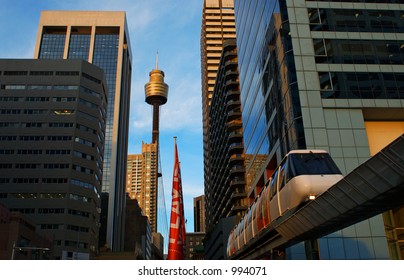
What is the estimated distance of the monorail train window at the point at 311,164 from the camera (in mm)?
15281

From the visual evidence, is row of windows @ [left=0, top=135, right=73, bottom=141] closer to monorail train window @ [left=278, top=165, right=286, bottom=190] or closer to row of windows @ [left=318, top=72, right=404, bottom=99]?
row of windows @ [left=318, top=72, right=404, bottom=99]

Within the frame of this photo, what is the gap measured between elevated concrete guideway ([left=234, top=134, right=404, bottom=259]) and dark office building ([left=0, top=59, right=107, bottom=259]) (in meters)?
99.7

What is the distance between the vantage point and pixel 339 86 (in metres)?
44.1

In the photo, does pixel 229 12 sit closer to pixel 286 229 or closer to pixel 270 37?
pixel 270 37

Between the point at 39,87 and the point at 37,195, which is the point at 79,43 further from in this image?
the point at 37,195

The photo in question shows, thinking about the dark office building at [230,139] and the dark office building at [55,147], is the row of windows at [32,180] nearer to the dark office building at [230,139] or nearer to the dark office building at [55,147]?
the dark office building at [55,147]

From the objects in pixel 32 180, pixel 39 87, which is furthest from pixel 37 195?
pixel 39 87

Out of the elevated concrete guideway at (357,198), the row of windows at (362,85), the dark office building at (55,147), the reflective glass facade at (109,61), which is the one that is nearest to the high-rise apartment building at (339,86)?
the row of windows at (362,85)

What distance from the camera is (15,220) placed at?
225ft

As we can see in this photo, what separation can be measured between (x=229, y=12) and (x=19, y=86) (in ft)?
279

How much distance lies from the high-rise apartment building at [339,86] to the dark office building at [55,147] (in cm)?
7548

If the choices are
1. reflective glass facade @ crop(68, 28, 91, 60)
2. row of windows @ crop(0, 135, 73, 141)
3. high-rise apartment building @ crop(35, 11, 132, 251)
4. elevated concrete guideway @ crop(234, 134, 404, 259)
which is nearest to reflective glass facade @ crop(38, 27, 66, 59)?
high-rise apartment building @ crop(35, 11, 132, 251)
